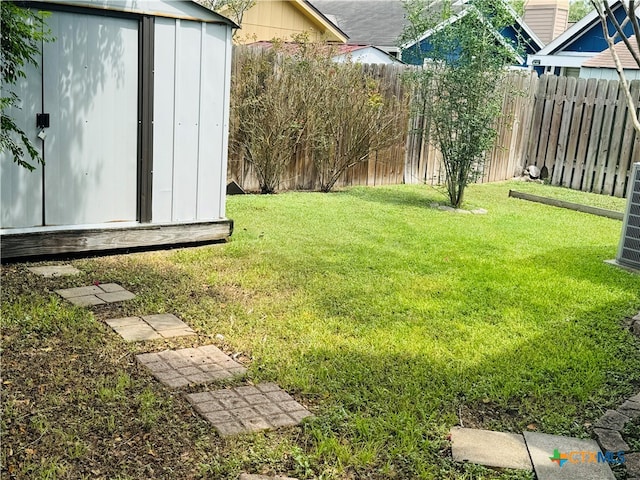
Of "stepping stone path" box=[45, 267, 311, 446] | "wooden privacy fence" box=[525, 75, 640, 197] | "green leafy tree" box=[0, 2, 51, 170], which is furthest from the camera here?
"wooden privacy fence" box=[525, 75, 640, 197]

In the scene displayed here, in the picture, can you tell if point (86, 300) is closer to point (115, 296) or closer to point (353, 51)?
point (115, 296)

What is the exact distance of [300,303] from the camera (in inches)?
198

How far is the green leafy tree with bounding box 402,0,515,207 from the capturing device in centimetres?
862

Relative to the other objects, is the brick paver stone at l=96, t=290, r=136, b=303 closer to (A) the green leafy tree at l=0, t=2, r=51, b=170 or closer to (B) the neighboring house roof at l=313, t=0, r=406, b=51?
(A) the green leafy tree at l=0, t=2, r=51, b=170

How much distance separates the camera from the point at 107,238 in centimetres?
598

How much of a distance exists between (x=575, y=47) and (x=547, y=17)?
7305 mm

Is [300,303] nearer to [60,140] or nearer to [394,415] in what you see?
[394,415]

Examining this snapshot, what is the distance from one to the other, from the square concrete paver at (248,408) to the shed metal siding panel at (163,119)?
3053mm

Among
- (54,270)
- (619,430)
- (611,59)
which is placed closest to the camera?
(619,430)

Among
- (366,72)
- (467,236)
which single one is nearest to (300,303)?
(467,236)

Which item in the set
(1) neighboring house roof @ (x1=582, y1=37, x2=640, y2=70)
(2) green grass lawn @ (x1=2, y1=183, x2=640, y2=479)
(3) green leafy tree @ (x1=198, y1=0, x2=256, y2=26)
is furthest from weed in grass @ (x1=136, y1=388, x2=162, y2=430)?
(1) neighboring house roof @ (x1=582, y1=37, x2=640, y2=70)

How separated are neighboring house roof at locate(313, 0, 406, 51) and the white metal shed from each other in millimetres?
15058

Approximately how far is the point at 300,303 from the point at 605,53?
16.0 meters

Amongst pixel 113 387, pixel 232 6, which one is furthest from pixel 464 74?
pixel 232 6
